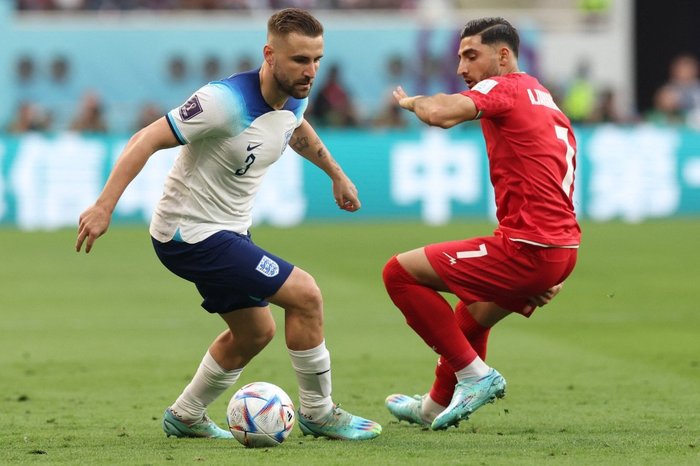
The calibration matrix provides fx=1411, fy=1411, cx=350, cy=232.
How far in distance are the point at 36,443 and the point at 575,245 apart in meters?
2.96

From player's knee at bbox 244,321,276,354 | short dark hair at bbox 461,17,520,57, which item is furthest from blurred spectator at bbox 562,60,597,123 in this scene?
player's knee at bbox 244,321,276,354

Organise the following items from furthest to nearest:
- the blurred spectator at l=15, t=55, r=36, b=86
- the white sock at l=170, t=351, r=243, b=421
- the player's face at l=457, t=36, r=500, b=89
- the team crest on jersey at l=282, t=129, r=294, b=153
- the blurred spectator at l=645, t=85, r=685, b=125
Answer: the blurred spectator at l=15, t=55, r=36, b=86 → the blurred spectator at l=645, t=85, r=685, b=125 → the white sock at l=170, t=351, r=243, b=421 → the player's face at l=457, t=36, r=500, b=89 → the team crest on jersey at l=282, t=129, r=294, b=153

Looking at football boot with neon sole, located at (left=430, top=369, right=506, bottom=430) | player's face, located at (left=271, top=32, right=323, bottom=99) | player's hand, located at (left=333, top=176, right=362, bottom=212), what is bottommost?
football boot with neon sole, located at (left=430, top=369, right=506, bottom=430)

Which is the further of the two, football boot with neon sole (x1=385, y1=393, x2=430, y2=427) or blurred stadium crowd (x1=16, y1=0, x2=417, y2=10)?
blurred stadium crowd (x1=16, y1=0, x2=417, y2=10)

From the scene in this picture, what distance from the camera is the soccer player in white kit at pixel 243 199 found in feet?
22.6

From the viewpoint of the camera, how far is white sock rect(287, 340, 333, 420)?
714 cm

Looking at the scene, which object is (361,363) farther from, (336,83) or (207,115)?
(336,83)

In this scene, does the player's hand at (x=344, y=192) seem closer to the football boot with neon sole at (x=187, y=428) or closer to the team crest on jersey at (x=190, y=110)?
the team crest on jersey at (x=190, y=110)

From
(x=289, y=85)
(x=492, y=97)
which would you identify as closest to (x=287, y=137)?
(x=289, y=85)

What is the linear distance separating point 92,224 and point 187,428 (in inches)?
58.2

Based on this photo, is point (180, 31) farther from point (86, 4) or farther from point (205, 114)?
point (205, 114)

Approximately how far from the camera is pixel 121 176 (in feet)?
22.1

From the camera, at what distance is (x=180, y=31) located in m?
32.6

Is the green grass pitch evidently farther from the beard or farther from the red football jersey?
the beard
